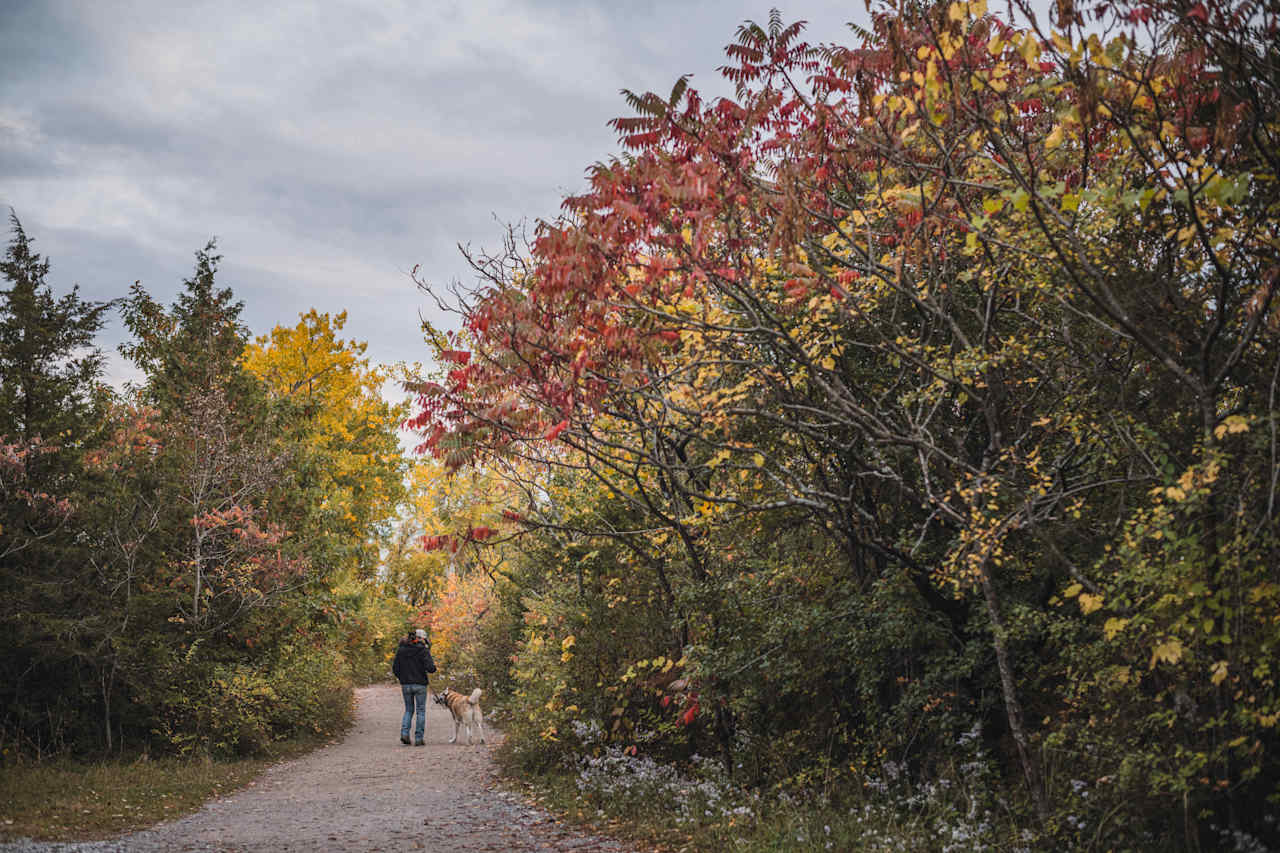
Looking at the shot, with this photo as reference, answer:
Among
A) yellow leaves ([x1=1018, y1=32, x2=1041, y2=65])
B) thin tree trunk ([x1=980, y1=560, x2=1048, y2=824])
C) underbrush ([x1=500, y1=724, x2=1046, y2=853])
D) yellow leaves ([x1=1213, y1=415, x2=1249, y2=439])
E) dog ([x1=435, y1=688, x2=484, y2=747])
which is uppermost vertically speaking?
yellow leaves ([x1=1018, y1=32, x2=1041, y2=65])

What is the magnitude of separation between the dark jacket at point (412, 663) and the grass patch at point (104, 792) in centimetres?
296

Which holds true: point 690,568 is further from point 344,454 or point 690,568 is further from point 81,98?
point 344,454

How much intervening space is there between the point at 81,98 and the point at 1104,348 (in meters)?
13.0

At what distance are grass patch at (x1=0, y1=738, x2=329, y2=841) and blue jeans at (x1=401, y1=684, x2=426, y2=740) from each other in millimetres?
3242

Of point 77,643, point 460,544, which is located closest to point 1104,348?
point 460,544

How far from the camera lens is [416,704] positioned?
1566 cm

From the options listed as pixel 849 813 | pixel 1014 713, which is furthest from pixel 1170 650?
pixel 849 813

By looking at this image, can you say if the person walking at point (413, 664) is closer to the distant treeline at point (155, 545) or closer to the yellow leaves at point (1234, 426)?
the distant treeline at point (155, 545)

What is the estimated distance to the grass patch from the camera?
7922mm

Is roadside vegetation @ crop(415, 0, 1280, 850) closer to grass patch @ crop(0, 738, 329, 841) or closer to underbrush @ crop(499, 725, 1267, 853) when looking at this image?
underbrush @ crop(499, 725, 1267, 853)

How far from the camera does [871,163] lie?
615cm

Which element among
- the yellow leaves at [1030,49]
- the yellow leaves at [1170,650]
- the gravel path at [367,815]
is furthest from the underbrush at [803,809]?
the yellow leaves at [1030,49]

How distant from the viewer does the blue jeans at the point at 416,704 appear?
605 inches

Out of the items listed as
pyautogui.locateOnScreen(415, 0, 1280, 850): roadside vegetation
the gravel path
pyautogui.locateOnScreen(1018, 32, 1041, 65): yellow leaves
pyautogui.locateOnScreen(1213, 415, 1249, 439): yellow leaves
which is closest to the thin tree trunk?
pyautogui.locateOnScreen(415, 0, 1280, 850): roadside vegetation
